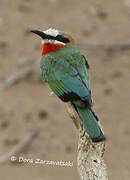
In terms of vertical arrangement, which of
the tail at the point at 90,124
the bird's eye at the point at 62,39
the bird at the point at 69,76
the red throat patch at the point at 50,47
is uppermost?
the bird's eye at the point at 62,39

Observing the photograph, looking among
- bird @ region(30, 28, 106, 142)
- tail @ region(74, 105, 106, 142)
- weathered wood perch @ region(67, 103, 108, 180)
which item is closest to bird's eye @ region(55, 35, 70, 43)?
bird @ region(30, 28, 106, 142)

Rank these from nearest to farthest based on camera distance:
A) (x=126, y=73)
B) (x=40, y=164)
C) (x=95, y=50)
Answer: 1. (x=40, y=164)
2. (x=126, y=73)
3. (x=95, y=50)

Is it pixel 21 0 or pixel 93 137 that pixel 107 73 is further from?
pixel 93 137

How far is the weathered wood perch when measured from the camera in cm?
383

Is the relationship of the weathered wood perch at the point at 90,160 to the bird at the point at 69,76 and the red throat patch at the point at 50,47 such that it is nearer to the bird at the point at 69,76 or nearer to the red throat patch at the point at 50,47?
the bird at the point at 69,76

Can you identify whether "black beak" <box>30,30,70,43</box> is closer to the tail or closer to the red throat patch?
the red throat patch

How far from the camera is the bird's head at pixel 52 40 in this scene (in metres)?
4.96

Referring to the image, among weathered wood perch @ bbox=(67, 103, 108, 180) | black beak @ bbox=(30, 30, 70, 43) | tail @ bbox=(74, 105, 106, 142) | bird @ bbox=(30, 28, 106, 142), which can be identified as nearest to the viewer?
weathered wood perch @ bbox=(67, 103, 108, 180)

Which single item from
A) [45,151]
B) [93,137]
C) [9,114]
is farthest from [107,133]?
[93,137]

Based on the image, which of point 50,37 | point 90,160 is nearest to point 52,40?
point 50,37

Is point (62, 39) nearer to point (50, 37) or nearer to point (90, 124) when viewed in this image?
point (50, 37)

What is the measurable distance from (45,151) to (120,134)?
1.01 meters

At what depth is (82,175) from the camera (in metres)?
3.87

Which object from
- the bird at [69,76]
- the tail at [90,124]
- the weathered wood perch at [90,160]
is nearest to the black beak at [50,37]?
the bird at [69,76]
